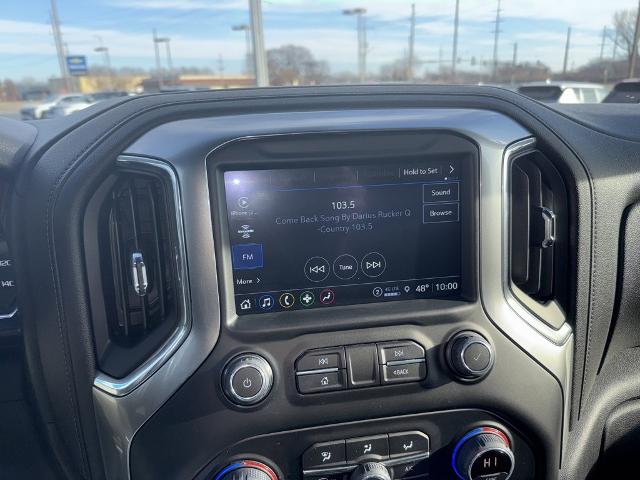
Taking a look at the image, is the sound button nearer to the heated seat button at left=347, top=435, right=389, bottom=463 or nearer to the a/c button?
the a/c button

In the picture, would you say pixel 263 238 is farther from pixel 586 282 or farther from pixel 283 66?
pixel 283 66

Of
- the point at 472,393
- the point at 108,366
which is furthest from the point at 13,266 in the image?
the point at 472,393

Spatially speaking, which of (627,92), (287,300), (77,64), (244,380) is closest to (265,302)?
(287,300)

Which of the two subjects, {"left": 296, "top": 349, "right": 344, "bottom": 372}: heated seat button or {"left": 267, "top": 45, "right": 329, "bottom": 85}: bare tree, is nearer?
{"left": 296, "top": 349, "right": 344, "bottom": 372}: heated seat button

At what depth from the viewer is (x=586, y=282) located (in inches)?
62.2

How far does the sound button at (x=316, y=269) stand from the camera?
4.63ft

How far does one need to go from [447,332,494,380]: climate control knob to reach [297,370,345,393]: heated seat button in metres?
0.29

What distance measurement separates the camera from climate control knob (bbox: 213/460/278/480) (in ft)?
4.50

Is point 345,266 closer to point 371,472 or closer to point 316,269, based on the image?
point 316,269

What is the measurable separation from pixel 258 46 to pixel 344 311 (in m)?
5.73

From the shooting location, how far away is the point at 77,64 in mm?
28375

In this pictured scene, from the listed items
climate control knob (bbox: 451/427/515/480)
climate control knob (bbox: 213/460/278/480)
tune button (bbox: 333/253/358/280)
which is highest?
tune button (bbox: 333/253/358/280)

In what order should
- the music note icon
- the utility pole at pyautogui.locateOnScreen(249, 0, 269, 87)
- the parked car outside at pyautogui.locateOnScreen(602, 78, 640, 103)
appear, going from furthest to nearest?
the utility pole at pyautogui.locateOnScreen(249, 0, 269, 87), the parked car outside at pyautogui.locateOnScreen(602, 78, 640, 103), the music note icon

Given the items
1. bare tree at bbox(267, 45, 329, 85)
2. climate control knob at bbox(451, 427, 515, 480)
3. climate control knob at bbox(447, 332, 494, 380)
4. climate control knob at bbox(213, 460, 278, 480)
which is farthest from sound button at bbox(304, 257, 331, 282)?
bare tree at bbox(267, 45, 329, 85)
